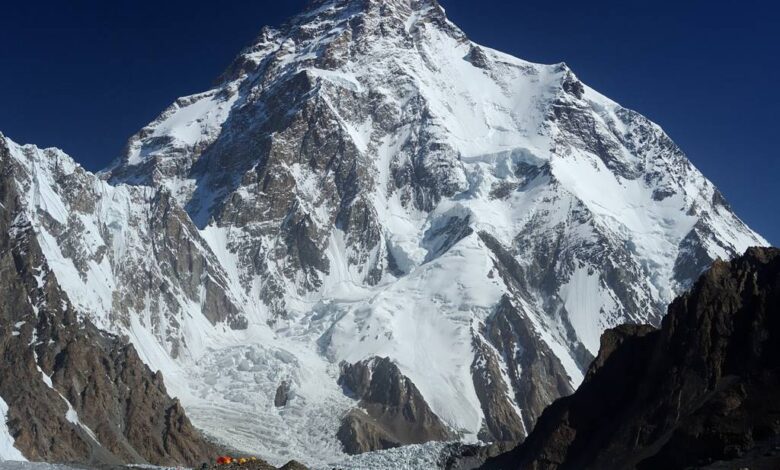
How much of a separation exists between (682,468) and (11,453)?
107 metres

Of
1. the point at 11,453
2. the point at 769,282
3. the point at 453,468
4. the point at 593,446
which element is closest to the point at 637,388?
the point at 593,446

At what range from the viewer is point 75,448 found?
181625 millimetres

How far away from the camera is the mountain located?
300ft

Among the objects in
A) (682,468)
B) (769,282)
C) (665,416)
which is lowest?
(682,468)

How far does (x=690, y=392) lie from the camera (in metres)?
102

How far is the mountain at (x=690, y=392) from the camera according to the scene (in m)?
91.4

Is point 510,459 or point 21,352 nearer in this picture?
point 510,459

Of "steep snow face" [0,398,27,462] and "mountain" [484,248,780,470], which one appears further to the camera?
"steep snow face" [0,398,27,462]

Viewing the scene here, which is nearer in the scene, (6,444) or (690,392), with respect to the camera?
(690,392)

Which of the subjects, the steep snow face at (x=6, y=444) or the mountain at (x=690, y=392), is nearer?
the mountain at (x=690, y=392)

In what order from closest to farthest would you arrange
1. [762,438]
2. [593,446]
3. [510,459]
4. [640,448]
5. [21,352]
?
[762,438] < [640,448] < [593,446] < [510,459] < [21,352]

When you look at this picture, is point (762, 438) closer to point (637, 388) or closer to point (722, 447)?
point (722, 447)

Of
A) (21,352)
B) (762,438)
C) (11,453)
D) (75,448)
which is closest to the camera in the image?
(762,438)

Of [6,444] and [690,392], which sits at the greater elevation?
[690,392]
